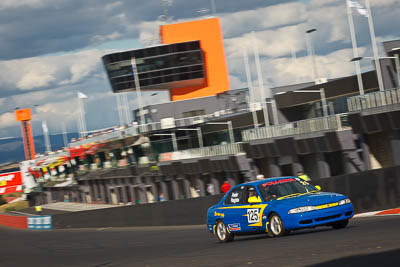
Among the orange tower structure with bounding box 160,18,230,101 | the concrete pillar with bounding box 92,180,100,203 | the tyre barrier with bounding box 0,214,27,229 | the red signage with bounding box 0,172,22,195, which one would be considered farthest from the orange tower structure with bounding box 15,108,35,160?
the tyre barrier with bounding box 0,214,27,229

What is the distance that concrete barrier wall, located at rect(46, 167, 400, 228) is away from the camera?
2033 centimetres

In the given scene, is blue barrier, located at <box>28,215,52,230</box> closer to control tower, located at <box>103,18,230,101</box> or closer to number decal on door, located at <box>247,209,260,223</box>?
number decal on door, located at <box>247,209,260,223</box>

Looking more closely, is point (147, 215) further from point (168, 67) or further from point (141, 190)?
point (168, 67)

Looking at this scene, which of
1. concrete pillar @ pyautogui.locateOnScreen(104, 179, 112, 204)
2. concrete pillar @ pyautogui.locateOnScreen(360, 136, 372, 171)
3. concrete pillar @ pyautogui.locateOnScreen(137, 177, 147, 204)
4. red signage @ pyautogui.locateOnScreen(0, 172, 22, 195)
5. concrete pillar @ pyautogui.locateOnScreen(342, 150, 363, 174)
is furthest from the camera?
red signage @ pyautogui.locateOnScreen(0, 172, 22, 195)

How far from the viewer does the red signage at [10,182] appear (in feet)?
450

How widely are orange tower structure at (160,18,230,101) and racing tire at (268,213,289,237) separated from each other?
72599mm

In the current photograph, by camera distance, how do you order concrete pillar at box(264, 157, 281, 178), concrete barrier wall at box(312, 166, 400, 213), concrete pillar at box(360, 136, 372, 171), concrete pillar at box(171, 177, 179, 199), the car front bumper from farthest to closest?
concrete pillar at box(171, 177, 179, 199), concrete pillar at box(264, 157, 281, 178), concrete pillar at box(360, 136, 372, 171), concrete barrier wall at box(312, 166, 400, 213), the car front bumper

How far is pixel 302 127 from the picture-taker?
40.5m

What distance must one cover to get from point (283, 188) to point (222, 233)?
7.51 ft

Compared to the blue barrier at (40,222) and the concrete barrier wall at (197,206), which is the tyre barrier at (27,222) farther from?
the concrete barrier wall at (197,206)

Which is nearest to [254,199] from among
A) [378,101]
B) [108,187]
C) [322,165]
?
[378,101]

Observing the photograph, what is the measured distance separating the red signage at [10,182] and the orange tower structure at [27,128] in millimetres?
46900

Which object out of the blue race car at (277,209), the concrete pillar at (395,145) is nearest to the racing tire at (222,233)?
the blue race car at (277,209)

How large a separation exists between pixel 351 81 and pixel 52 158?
7791 centimetres
